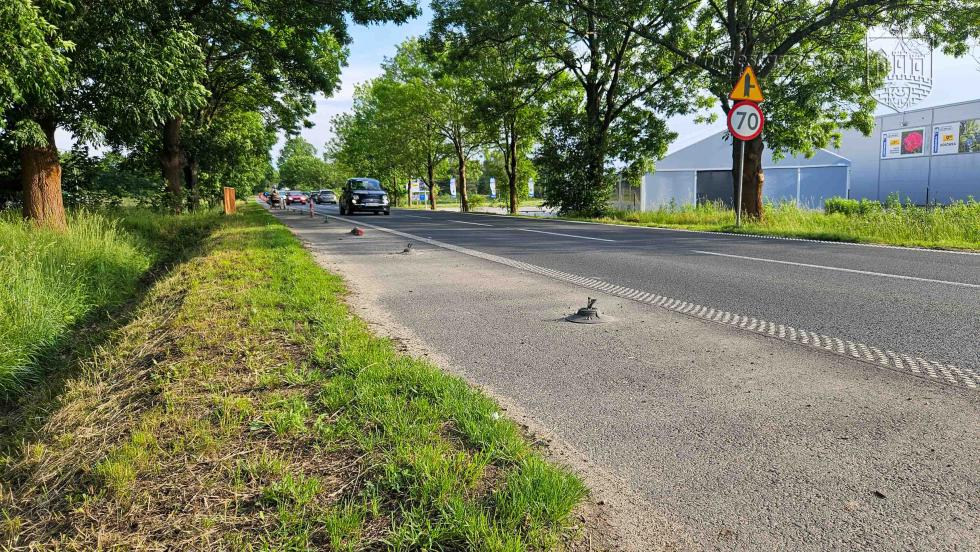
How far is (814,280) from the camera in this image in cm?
658

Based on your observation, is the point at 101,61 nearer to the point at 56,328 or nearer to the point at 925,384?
the point at 56,328

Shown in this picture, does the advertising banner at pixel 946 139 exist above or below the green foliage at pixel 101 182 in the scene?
above

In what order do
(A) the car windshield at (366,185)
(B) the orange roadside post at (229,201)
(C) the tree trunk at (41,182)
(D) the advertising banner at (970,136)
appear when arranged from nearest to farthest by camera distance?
(C) the tree trunk at (41,182) → (B) the orange roadside post at (229,201) → (D) the advertising banner at (970,136) → (A) the car windshield at (366,185)

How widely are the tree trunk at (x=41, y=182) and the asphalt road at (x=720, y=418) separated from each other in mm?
8977

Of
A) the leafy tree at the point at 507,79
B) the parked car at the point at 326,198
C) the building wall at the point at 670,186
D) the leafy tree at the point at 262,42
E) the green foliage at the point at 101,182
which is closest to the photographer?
the leafy tree at the point at 262,42

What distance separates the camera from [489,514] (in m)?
1.96

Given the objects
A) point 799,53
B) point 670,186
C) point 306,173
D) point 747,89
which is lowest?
point 670,186

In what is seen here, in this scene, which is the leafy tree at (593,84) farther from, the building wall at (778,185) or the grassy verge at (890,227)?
the grassy verge at (890,227)

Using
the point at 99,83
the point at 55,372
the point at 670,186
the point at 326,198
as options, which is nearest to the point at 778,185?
the point at 670,186

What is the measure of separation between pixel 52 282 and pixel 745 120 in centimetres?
1466

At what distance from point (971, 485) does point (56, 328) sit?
26.7ft

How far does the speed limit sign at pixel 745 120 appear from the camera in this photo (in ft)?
46.0

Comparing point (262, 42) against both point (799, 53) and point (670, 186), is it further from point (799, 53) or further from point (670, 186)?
point (670, 186)

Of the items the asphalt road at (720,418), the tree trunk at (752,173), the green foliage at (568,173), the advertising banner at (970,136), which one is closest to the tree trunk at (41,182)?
the asphalt road at (720,418)
